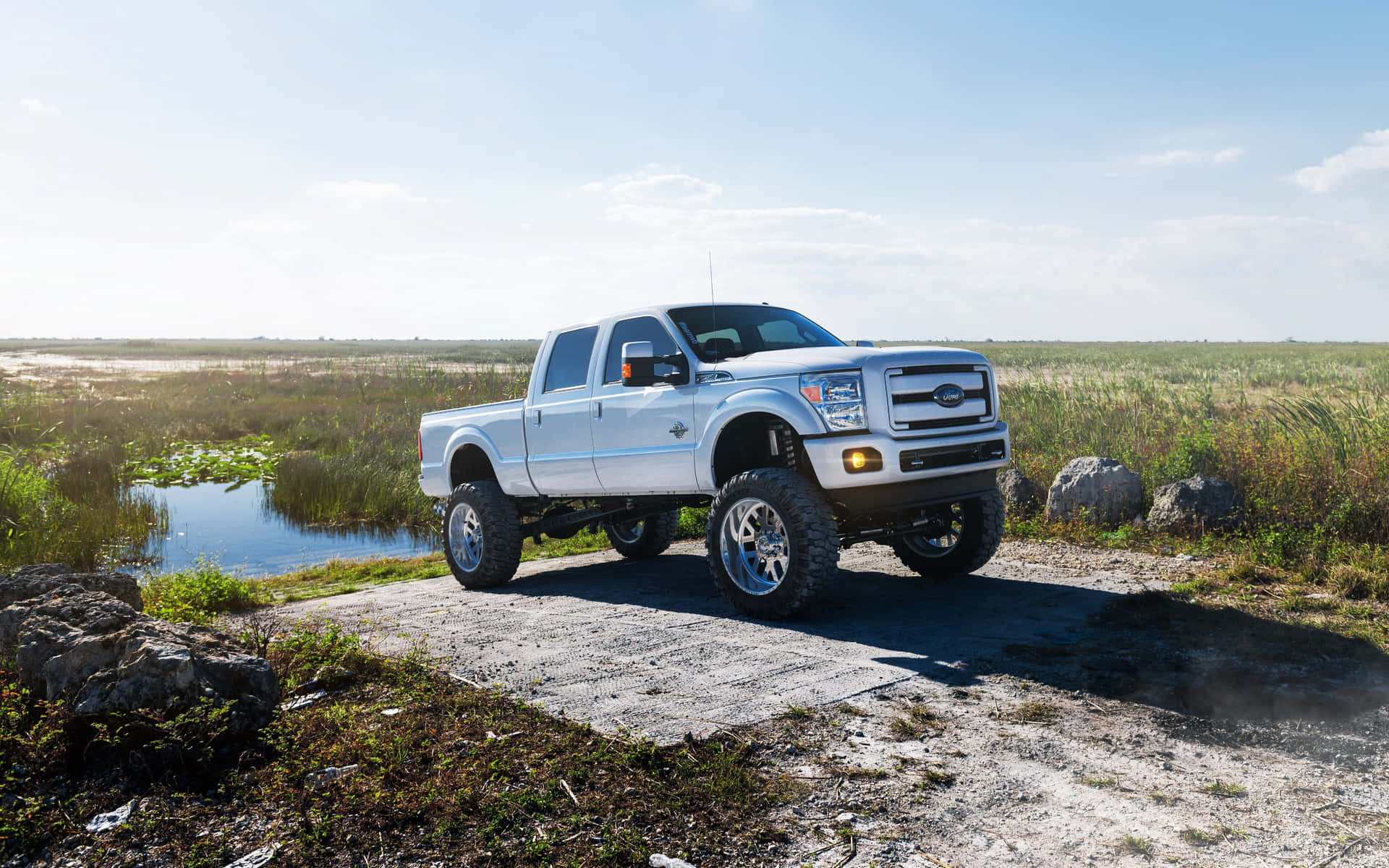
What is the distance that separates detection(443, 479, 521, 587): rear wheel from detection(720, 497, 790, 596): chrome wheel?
2892 millimetres

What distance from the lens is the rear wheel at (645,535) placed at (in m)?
11.1

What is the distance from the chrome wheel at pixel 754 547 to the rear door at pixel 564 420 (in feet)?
5.81

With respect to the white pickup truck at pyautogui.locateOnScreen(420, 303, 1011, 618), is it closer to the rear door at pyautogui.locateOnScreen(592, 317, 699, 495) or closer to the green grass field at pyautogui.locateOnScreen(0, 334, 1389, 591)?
the rear door at pyautogui.locateOnScreen(592, 317, 699, 495)

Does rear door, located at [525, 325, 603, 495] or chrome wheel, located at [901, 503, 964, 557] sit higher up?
rear door, located at [525, 325, 603, 495]

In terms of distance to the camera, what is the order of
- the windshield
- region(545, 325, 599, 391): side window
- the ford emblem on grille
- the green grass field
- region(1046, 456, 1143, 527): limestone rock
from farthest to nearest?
1. region(1046, 456, 1143, 527): limestone rock
2. the green grass field
3. region(545, 325, 599, 391): side window
4. the windshield
5. the ford emblem on grille

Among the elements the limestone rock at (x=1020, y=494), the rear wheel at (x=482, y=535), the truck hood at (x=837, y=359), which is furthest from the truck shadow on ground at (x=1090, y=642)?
the limestone rock at (x=1020, y=494)

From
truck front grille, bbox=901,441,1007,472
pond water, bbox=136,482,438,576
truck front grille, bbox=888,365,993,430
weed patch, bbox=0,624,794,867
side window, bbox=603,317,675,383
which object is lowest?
pond water, bbox=136,482,438,576

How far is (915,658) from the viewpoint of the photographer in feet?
20.0

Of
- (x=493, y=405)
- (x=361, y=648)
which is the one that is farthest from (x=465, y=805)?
(x=493, y=405)

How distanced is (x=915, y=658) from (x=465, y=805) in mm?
3170

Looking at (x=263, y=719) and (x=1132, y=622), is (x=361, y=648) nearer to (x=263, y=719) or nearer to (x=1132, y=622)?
(x=263, y=719)

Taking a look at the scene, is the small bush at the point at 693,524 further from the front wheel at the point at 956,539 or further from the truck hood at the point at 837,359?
the truck hood at the point at 837,359

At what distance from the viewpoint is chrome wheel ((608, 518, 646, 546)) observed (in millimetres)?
11430

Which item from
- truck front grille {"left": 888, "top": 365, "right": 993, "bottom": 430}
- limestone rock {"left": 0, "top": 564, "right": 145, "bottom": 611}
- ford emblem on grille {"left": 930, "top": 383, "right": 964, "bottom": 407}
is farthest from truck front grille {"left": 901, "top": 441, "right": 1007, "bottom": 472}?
limestone rock {"left": 0, "top": 564, "right": 145, "bottom": 611}
